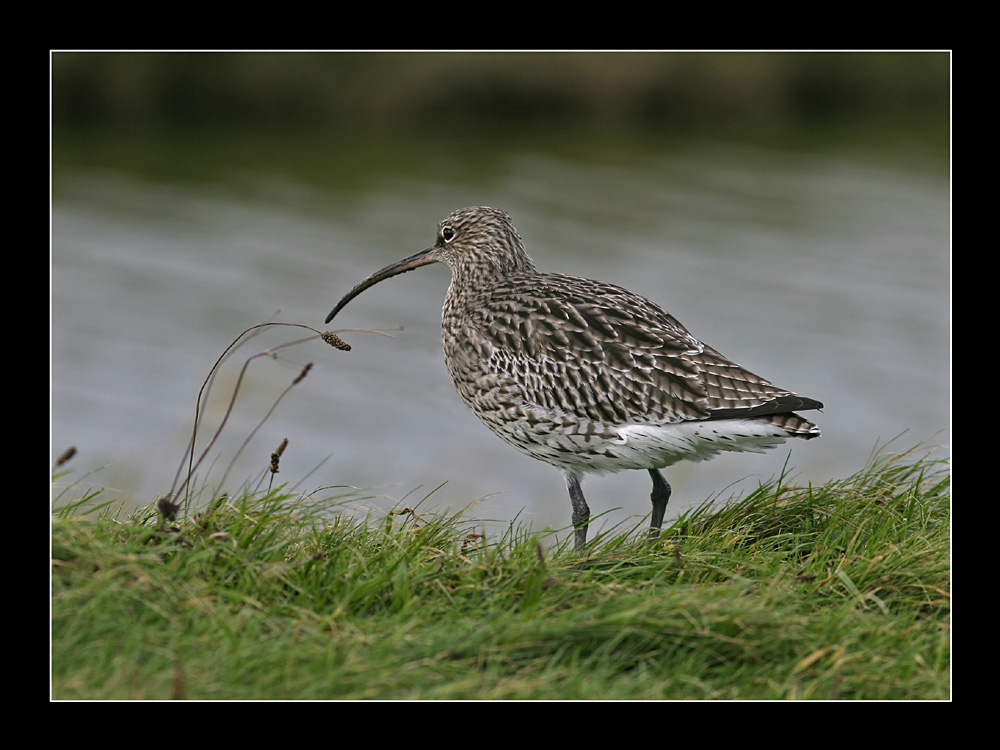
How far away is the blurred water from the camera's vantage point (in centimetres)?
1185

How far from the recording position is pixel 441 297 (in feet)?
59.2

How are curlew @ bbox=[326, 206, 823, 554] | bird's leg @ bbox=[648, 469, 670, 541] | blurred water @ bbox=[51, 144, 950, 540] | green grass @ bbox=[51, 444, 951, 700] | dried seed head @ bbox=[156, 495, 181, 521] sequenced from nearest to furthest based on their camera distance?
green grass @ bbox=[51, 444, 951, 700] < dried seed head @ bbox=[156, 495, 181, 521] < curlew @ bbox=[326, 206, 823, 554] < bird's leg @ bbox=[648, 469, 670, 541] < blurred water @ bbox=[51, 144, 950, 540]

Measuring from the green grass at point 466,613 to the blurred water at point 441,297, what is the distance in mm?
2976

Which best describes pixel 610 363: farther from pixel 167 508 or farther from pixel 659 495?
Answer: pixel 167 508

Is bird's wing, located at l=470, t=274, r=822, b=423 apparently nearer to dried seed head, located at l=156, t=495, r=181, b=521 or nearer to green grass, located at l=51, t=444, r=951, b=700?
green grass, located at l=51, t=444, r=951, b=700

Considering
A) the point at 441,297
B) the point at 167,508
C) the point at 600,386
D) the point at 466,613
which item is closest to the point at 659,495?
the point at 600,386

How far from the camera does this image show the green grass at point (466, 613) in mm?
4777

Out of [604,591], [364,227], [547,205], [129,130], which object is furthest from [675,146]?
[604,591]

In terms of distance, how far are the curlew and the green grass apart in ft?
2.09

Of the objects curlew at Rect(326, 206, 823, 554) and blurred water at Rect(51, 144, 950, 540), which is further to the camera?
blurred water at Rect(51, 144, 950, 540)

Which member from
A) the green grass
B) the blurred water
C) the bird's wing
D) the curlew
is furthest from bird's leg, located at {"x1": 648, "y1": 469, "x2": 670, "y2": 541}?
the blurred water

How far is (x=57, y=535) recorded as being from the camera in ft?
17.3

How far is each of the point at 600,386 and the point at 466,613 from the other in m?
1.84

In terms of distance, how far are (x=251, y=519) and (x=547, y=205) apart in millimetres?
16180
